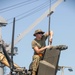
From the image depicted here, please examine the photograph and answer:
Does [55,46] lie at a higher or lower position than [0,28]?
lower

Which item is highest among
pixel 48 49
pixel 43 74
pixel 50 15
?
pixel 50 15

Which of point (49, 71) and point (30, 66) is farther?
point (30, 66)

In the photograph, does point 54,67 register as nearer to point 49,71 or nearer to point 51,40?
point 49,71

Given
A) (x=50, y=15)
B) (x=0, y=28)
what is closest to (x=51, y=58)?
(x=50, y=15)

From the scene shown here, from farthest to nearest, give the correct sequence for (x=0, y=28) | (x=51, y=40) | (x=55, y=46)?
(x=0, y=28), (x=51, y=40), (x=55, y=46)

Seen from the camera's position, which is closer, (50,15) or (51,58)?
(51,58)

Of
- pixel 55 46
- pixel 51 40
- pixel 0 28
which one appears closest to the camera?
pixel 55 46

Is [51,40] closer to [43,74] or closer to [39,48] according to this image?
[39,48]

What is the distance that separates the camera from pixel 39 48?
10.6 metres

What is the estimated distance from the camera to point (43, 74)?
9.88m

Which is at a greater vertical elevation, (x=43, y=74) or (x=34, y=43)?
(x=34, y=43)

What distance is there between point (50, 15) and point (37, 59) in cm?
142

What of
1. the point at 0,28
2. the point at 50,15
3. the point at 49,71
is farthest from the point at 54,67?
the point at 0,28

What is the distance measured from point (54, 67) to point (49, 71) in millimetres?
177
